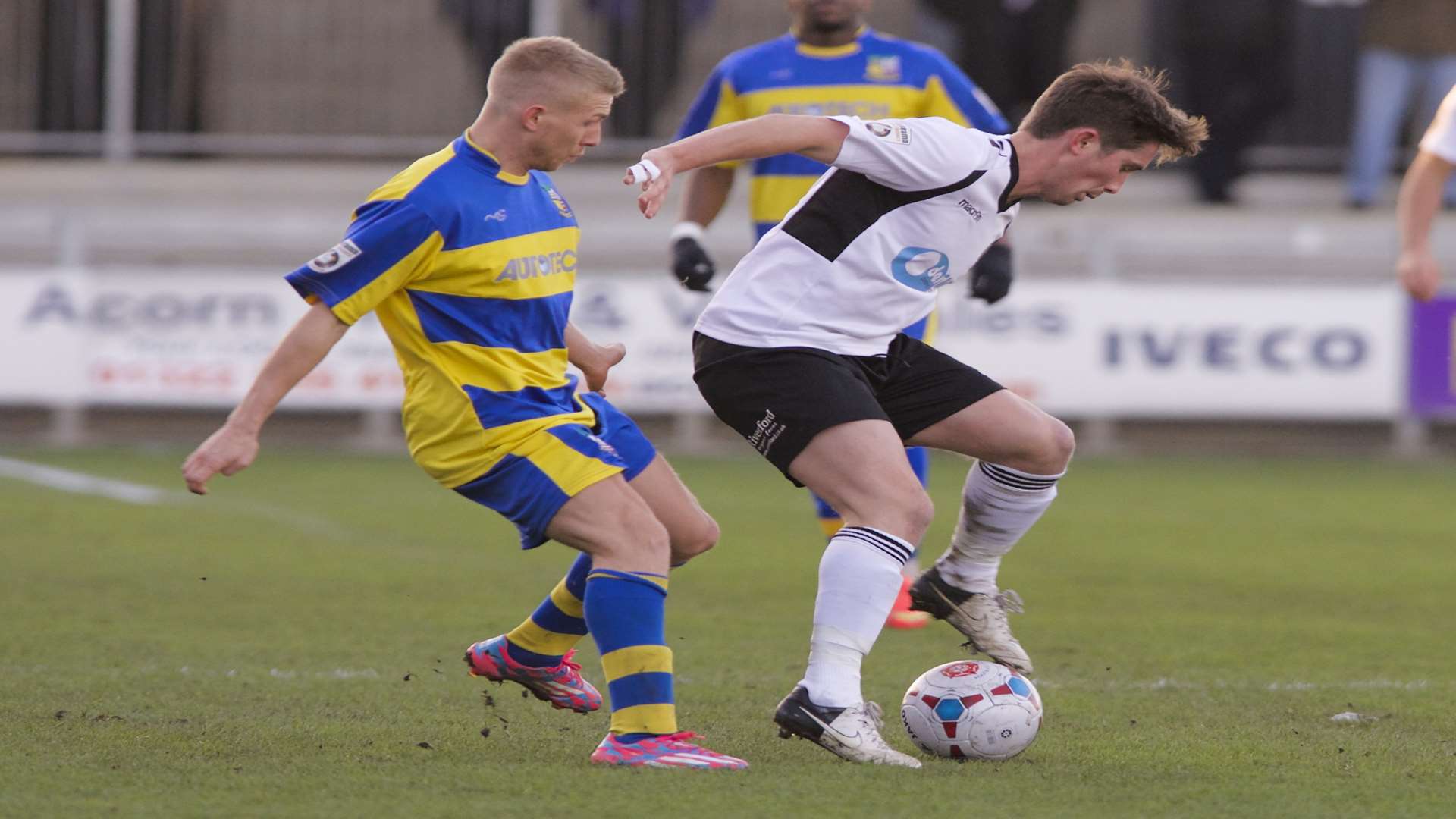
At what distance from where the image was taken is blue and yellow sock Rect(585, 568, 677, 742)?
14.0 feet

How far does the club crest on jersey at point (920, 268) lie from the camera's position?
4738 mm

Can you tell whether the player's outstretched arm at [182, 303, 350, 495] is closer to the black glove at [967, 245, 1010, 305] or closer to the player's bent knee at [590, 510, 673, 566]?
the player's bent knee at [590, 510, 673, 566]

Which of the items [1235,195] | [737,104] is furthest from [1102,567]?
[1235,195]

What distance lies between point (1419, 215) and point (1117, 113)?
71.8 inches

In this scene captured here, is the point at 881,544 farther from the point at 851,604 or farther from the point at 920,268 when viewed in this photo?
the point at 920,268

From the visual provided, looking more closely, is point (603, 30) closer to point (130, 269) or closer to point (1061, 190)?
point (130, 269)

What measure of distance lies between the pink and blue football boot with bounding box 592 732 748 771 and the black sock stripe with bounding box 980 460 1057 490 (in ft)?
4.01

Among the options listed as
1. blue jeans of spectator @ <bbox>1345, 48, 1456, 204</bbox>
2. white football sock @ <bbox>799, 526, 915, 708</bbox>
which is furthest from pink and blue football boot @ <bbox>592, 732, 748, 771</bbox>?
blue jeans of spectator @ <bbox>1345, 48, 1456, 204</bbox>

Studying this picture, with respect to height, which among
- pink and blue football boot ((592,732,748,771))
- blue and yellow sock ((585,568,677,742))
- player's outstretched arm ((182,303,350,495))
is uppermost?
player's outstretched arm ((182,303,350,495))

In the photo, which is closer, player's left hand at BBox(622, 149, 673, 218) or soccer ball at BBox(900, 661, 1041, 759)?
player's left hand at BBox(622, 149, 673, 218)

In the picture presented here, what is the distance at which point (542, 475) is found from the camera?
4.34 metres

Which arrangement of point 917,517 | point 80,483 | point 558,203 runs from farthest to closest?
1. point 80,483
2. point 558,203
3. point 917,517

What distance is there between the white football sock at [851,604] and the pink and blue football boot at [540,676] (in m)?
0.72

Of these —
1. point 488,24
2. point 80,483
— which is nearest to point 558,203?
point 80,483
